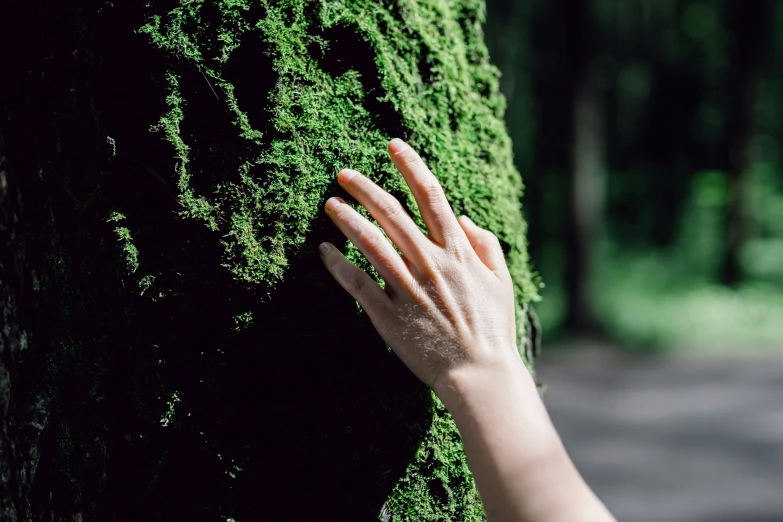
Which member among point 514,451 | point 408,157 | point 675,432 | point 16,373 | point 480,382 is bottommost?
point 16,373

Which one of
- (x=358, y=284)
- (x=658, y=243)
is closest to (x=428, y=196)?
(x=358, y=284)

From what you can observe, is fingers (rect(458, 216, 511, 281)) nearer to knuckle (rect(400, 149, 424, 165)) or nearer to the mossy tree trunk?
knuckle (rect(400, 149, 424, 165))

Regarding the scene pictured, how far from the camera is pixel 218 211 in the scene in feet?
5.17

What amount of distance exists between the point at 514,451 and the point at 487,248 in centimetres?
49

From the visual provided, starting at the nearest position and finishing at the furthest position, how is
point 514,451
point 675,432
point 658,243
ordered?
point 514,451, point 675,432, point 658,243

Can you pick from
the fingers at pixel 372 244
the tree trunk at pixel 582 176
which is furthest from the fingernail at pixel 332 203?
the tree trunk at pixel 582 176

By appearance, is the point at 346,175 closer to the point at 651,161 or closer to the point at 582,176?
the point at 582,176

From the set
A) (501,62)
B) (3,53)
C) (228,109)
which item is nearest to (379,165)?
(228,109)

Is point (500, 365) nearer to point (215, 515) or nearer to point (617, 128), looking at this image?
point (215, 515)

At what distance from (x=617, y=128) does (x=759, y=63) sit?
13.7 meters

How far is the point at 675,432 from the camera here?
26.1ft

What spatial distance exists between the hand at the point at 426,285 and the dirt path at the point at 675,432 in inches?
208

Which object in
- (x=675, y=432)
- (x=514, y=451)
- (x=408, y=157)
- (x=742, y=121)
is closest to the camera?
(x=514, y=451)

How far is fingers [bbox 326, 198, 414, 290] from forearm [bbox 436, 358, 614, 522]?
244 millimetres
